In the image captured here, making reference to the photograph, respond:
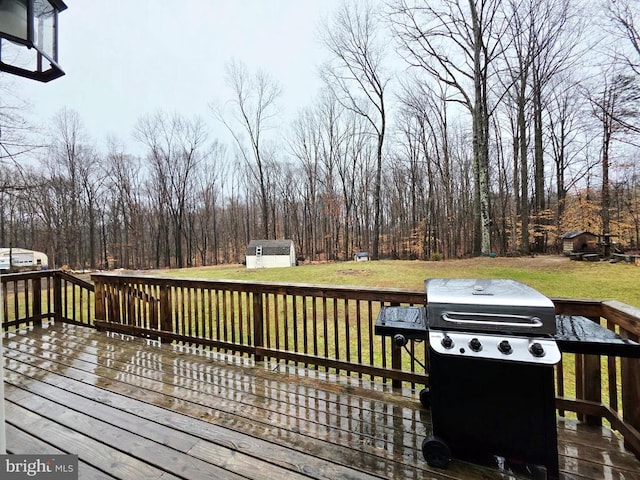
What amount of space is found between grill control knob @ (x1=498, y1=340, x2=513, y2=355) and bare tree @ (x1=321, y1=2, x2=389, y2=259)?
1305 cm

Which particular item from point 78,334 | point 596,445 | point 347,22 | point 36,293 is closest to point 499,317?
point 596,445

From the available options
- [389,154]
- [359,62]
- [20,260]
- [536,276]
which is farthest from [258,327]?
[389,154]

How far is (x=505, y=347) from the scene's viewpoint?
1370mm

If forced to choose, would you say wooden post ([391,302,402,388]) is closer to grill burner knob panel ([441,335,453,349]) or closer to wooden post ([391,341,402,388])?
wooden post ([391,341,402,388])

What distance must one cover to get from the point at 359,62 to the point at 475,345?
15.2 metres

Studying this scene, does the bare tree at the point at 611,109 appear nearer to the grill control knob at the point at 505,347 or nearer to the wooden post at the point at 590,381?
the wooden post at the point at 590,381

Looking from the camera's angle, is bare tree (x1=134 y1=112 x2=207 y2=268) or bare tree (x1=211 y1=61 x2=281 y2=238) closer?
bare tree (x1=211 y1=61 x2=281 y2=238)

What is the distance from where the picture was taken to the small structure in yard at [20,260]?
1265cm

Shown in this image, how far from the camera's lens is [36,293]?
4.38 meters

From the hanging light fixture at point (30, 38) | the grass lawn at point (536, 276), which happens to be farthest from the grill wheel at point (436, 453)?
the grass lawn at point (536, 276)

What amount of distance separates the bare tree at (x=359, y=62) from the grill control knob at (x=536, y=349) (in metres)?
13.1

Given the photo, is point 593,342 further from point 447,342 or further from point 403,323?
point 403,323

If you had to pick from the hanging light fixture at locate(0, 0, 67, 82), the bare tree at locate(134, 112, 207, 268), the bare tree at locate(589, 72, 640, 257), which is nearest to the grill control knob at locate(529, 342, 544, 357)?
the hanging light fixture at locate(0, 0, 67, 82)

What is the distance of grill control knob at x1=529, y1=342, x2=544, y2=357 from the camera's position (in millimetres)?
1320
